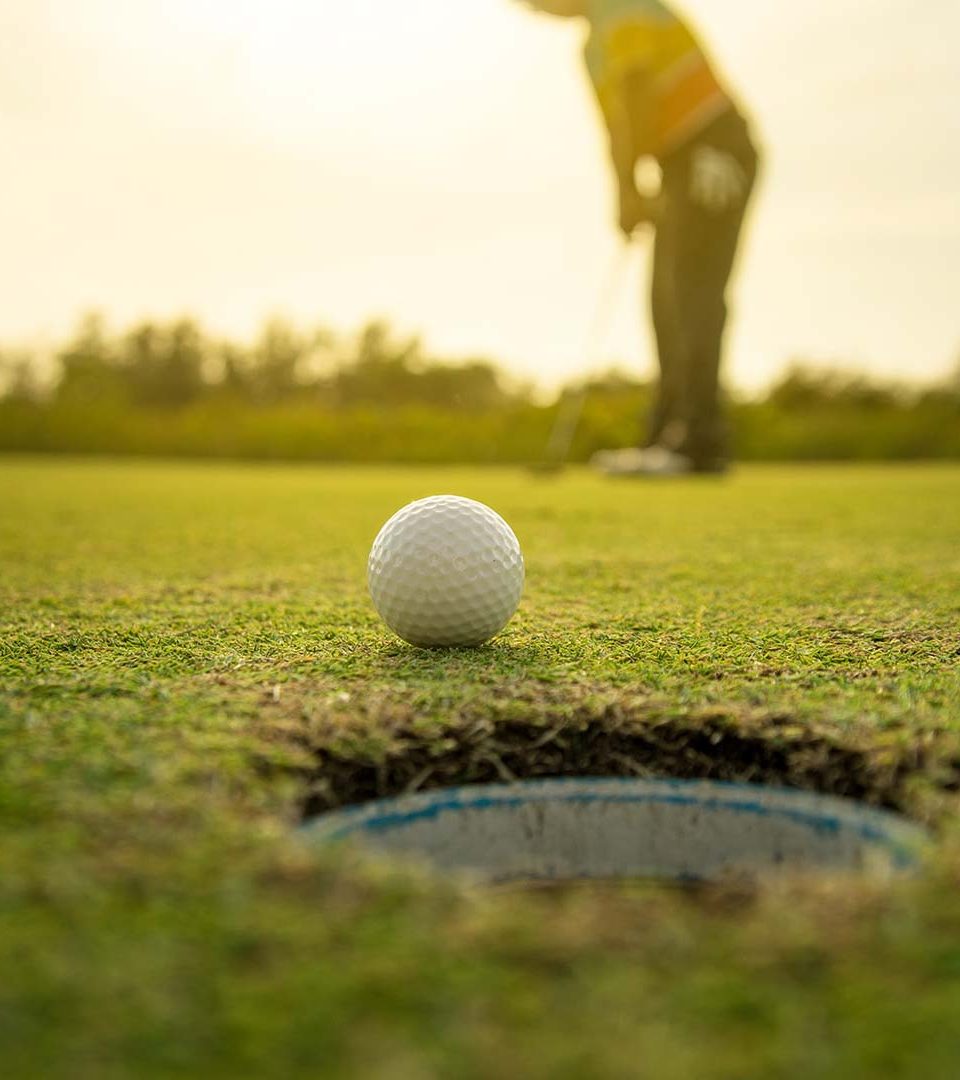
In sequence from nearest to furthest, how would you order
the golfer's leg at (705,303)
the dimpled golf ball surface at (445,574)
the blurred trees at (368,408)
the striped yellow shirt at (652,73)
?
1. the dimpled golf ball surface at (445,574)
2. the striped yellow shirt at (652,73)
3. the golfer's leg at (705,303)
4. the blurred trees at (368,408)

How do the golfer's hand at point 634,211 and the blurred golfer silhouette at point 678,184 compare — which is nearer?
the blurred golfer silhouette at point 678,184

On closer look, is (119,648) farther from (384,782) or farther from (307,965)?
(307,965)

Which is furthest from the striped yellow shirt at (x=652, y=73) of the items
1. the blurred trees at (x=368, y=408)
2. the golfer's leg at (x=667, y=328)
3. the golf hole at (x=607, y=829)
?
the golf hole at (x=607, y=829)

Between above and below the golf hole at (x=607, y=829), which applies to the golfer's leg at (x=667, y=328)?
above

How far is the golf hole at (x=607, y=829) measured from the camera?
4.41 feet

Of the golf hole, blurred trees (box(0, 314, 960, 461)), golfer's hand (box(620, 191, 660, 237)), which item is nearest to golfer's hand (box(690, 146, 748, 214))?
golfer's hand (box(620, 191, 660, 237))

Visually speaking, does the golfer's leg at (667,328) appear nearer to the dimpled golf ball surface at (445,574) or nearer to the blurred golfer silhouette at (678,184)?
the blurred golfer silhouette at (678,184)

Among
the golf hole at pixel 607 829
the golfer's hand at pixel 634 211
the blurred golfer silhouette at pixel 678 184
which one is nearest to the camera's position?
the golf hole at pixel 607 829

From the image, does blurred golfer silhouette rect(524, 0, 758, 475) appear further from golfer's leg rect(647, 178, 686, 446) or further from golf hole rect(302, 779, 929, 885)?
golf hole rect(302, 779, 929, 885)

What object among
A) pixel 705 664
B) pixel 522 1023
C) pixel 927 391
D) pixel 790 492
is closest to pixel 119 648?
pixel 705 664

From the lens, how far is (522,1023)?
32.4 inches

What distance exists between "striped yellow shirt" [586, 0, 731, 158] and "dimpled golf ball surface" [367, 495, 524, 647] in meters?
6.83

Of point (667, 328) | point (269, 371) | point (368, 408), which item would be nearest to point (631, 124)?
point (667, 328)

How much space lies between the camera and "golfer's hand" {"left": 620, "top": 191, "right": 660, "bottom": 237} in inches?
345
